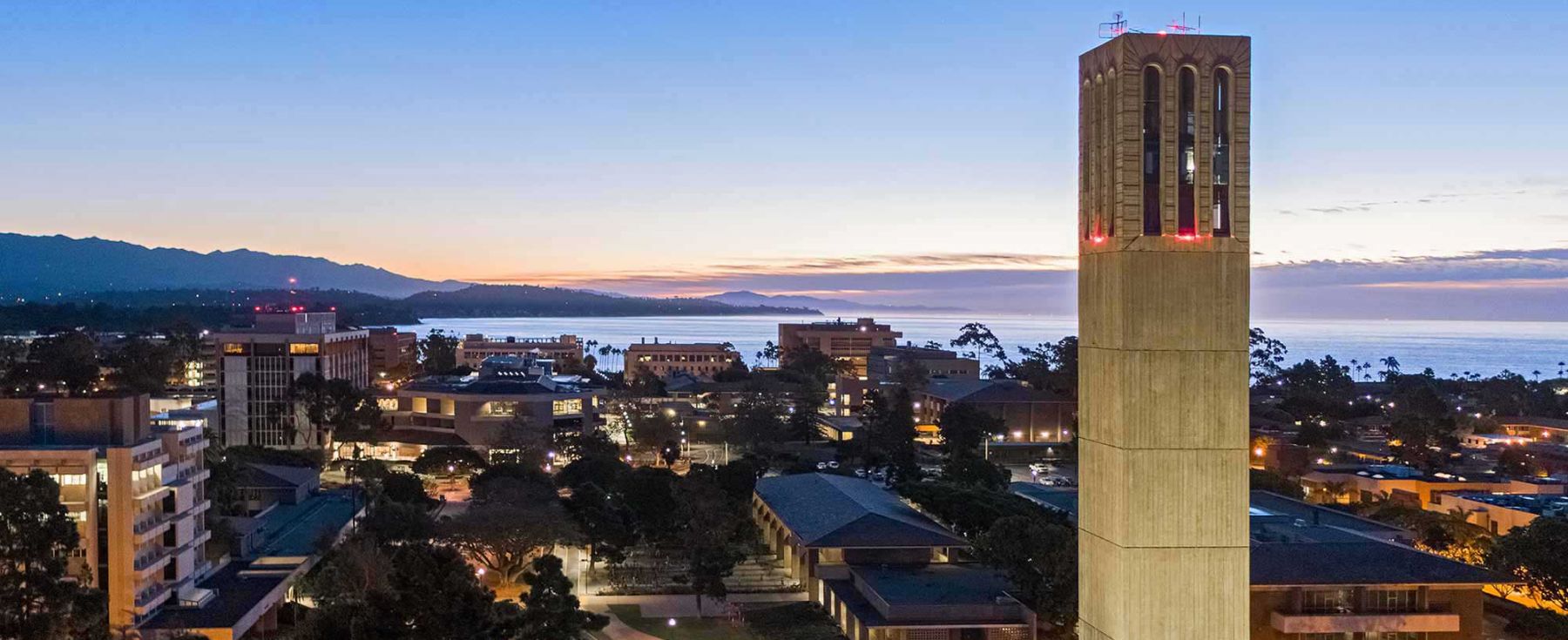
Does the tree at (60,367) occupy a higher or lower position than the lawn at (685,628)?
higher

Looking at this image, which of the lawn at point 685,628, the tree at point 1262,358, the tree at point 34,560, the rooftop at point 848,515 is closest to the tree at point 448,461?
the rooftop at point 848,515

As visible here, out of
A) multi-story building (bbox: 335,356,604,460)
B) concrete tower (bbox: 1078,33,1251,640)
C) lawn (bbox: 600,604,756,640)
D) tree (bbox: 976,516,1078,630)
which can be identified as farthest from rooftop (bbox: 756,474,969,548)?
multi-story building (bbox: 335,356,604,460)

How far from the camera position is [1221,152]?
Result: 21422mm

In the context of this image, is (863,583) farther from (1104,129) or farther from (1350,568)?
(1104,129)

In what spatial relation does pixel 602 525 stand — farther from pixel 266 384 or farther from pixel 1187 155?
pixel 266 384

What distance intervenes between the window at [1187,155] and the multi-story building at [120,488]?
25.5 metres

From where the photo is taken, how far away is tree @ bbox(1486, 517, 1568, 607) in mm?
31406

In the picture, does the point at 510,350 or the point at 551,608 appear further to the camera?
the point at 510,350

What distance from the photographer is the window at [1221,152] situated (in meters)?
21.3

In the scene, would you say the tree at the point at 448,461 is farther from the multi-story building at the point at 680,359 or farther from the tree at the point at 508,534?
the multi-story building at the point at 680,359

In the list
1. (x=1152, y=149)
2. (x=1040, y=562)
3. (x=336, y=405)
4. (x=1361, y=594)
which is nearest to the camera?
(x=1152, y=149)

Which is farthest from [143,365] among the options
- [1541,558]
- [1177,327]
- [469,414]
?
[1541,558]

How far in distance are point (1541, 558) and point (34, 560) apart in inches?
1489

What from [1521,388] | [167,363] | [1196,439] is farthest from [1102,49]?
[1521,388]
